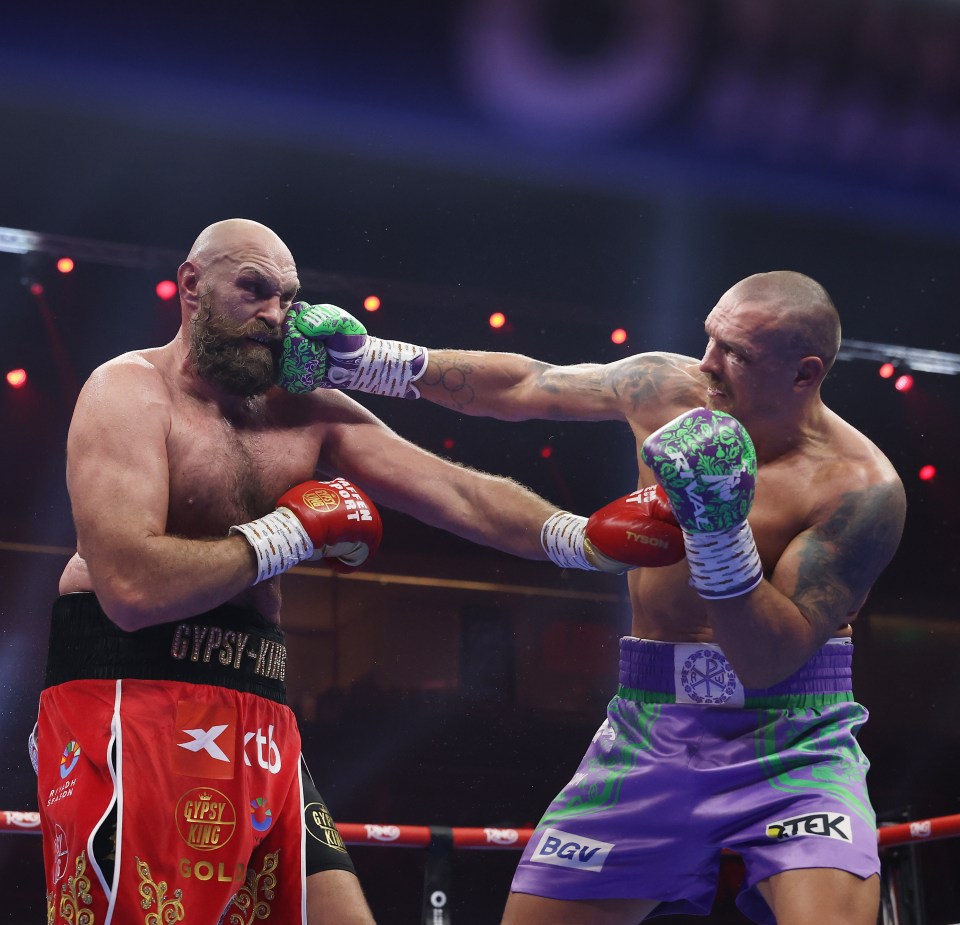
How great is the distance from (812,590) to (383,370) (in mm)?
1010

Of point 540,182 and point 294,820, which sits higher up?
point 540,182

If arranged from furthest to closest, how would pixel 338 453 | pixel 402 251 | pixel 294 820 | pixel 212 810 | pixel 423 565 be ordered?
pixel 423 565 < pixel 402 251 < pixel 338 453 < pixel 294 820 < pixel 212 810

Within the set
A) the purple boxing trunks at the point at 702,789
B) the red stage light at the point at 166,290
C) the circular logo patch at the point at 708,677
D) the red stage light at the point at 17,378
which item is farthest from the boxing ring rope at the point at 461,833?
the red stage light at the point at 17,378

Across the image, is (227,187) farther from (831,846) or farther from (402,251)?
(831,846)

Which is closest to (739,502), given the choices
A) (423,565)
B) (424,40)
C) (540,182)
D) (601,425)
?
(424,40)

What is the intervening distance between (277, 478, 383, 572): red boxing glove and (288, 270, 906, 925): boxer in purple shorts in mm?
367

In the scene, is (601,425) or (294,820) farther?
(601,425)

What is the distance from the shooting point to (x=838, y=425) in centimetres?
245

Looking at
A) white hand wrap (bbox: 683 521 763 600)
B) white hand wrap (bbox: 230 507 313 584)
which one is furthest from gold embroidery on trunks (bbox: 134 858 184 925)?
white hand wrap (bbox: 683 521 763 600)

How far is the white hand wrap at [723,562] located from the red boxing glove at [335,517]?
58 cm

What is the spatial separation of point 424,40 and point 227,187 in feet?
5.23

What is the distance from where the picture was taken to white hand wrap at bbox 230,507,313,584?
77.6 inches

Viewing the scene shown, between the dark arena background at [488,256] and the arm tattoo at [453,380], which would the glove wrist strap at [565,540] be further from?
the dark arena background at [488,256]

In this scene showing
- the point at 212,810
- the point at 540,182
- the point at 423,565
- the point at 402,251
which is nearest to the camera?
the point at 212,810
